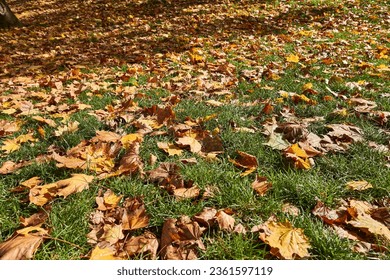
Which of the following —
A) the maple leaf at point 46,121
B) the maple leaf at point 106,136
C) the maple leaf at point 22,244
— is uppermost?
the maple leaf at point 22,244

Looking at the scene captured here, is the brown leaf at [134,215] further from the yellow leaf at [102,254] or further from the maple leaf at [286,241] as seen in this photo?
the maple leaf at [286,241]

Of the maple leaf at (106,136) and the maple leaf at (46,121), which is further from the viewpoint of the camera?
the maple leaf at (46,121)

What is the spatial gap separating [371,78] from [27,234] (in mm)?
3925

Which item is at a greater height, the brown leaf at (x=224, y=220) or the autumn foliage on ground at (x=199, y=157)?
the brown leaf at (x=224, y=220)

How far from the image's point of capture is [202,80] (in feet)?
13.6

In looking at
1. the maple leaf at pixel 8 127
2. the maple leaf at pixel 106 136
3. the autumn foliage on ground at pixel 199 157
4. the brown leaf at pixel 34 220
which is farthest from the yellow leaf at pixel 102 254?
the maple leaf at pixel 8 127

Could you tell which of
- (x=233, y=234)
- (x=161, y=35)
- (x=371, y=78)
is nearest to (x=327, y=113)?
(x=371, y=78)

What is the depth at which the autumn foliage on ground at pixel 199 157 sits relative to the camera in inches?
62.5

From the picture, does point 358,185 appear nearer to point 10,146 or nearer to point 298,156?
point 298,156

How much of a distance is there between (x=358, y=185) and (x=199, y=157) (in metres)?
1.01

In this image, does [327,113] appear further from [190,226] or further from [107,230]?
[107,230]

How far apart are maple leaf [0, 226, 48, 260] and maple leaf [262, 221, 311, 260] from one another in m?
1.08

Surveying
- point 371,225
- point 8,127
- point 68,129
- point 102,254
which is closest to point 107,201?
point 102,254

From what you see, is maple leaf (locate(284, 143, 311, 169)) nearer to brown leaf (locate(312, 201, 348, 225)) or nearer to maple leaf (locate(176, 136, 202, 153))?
brown leaf (locate(312, 201, 348, 225))
